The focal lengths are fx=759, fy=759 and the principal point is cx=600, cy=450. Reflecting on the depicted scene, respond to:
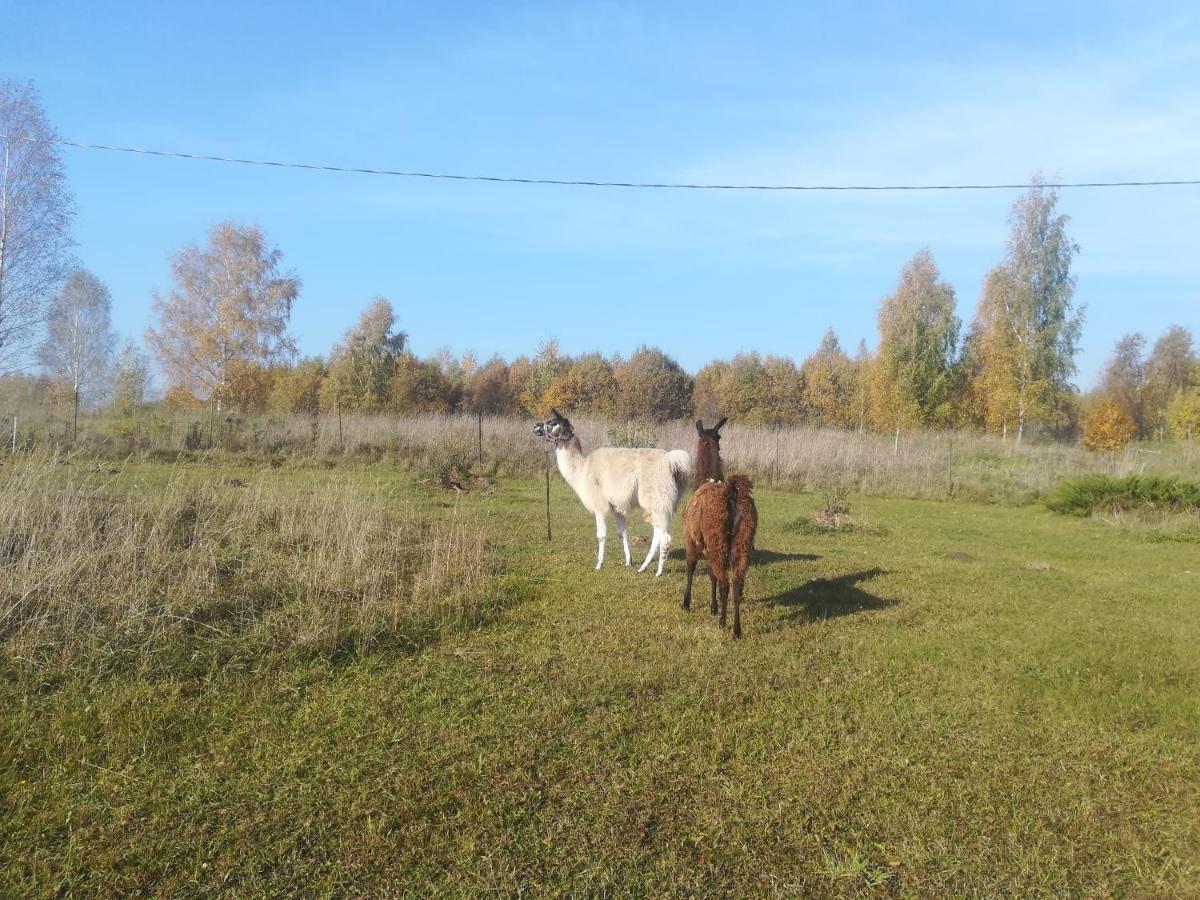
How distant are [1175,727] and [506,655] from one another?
4.73m

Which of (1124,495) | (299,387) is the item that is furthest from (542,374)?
(1124,495)

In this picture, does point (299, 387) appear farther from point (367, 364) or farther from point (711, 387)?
point (711, 387)

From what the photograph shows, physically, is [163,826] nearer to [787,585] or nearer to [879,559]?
Result: [787,585]

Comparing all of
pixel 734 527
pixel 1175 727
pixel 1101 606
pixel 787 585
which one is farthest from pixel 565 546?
pixel 1175 727

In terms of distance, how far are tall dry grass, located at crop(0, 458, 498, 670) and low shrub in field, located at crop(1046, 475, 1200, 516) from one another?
15.1m

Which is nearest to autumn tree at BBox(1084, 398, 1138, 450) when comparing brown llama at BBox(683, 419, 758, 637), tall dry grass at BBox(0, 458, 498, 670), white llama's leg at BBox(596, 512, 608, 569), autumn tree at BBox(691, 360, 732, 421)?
autumn tree at BBox(691, 360, 732, 421)

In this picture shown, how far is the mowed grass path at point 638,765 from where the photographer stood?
3.41 metres

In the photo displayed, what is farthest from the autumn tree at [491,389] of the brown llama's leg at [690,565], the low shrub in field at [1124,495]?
the brown llama's leg at [690,565]

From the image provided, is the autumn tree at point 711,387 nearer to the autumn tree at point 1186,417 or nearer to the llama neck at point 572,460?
the autumn tree at point 1186,417

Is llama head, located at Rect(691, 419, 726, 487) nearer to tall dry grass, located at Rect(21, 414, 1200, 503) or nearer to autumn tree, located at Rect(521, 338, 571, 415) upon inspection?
tall dry grass, located at Rect(21, 414, 1200, 503)

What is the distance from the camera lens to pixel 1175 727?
5.12 metres

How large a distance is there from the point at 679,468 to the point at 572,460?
1.72 metres

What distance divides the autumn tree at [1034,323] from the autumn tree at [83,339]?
38.6 meters

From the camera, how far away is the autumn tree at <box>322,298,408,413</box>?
4192cm
